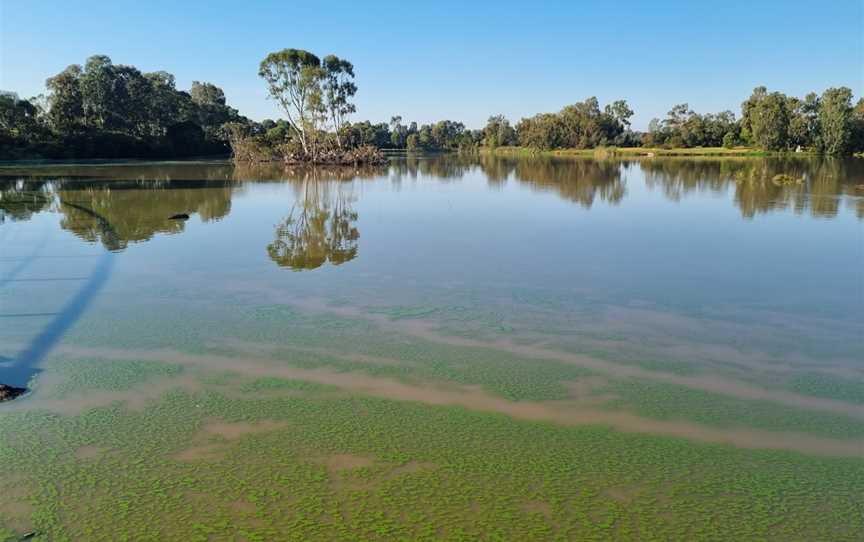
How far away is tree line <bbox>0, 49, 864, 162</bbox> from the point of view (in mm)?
50969

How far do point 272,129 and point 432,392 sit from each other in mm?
72073

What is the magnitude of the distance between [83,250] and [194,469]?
31.7ft

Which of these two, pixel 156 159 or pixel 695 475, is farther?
pixel 156 159

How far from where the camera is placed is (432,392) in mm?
5363

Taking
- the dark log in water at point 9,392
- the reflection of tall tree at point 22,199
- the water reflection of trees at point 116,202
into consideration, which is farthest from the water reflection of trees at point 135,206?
the dark log in water at point 9,392

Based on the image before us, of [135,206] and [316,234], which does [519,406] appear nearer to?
[316,234]

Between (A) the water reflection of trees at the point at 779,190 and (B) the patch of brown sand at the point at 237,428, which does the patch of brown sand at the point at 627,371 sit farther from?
(A) the water reflection of trees at the point at 779,190

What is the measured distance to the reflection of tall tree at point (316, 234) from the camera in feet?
37.1

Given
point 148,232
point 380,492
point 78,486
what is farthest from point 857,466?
point 148,232

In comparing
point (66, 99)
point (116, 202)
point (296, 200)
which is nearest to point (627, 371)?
point (296, 200)

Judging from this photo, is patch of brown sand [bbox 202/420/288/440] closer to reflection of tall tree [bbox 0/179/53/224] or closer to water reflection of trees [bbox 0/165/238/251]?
water reflection of trees [bbox 0/165/238/251]

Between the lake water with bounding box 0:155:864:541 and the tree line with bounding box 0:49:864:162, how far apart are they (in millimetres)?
42875

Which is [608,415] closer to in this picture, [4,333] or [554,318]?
[554,318]

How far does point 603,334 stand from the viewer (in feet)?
22.6
